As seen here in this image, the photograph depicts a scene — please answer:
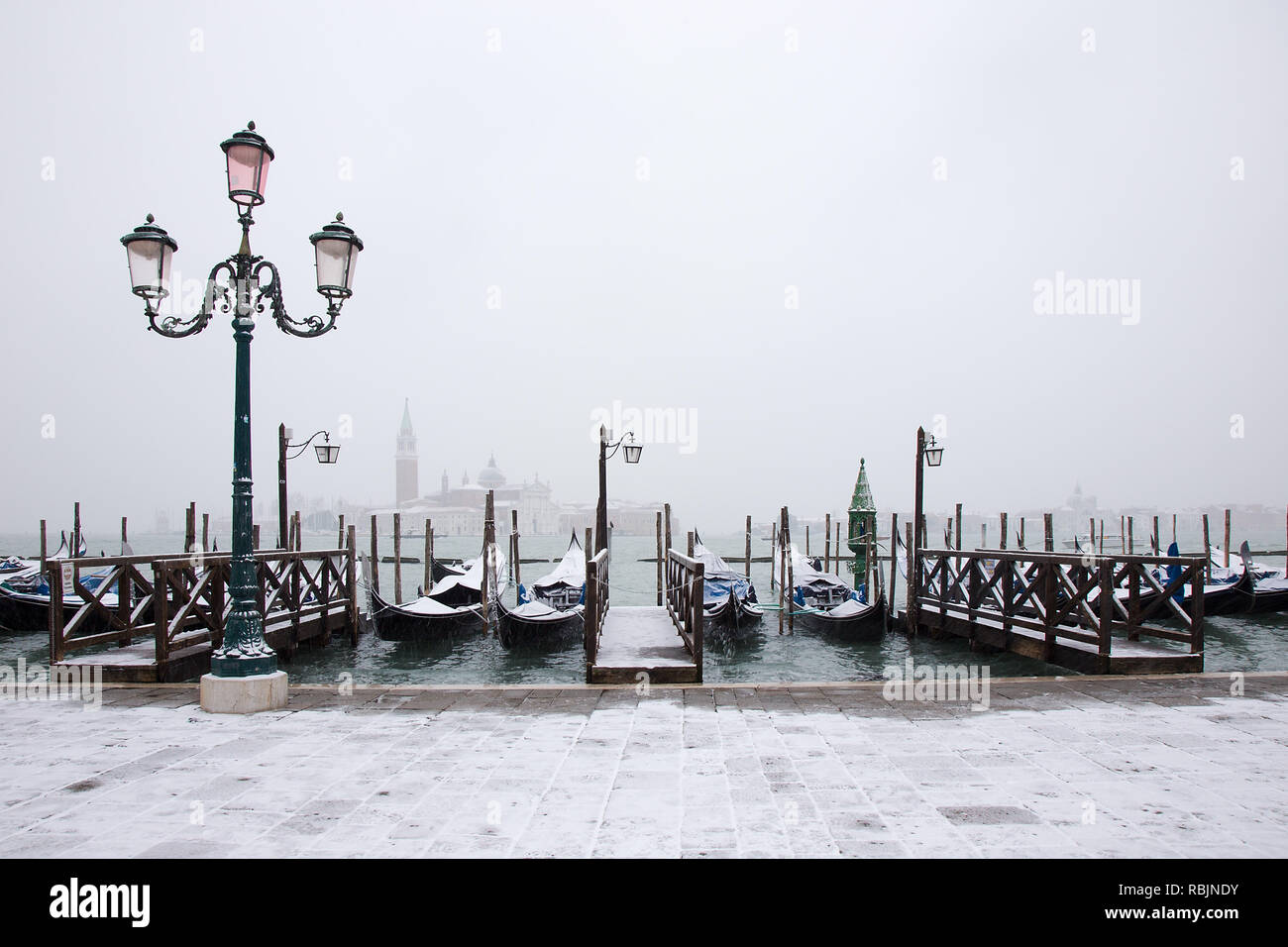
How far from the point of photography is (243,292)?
5.90 meters

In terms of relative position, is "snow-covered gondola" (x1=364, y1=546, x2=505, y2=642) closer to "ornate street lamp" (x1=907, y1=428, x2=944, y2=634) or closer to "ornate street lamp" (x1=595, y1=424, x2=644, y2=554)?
"ornate street lamp" (x1=595, y1=424, x2=644, y2=554)

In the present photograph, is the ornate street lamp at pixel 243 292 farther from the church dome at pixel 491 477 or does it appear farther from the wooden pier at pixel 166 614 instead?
the church dome at pixel 491 477

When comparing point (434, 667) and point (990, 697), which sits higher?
point (990, 697)

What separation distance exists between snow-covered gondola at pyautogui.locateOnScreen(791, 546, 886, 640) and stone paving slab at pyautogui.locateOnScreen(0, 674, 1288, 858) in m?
10.4

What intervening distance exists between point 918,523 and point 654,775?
1496cm

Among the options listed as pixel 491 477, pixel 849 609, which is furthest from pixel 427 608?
pixel 491 477

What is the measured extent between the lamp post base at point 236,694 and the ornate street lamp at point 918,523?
40.8ft

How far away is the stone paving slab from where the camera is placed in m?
3.26

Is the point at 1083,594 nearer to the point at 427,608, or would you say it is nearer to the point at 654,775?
the point at 654,775

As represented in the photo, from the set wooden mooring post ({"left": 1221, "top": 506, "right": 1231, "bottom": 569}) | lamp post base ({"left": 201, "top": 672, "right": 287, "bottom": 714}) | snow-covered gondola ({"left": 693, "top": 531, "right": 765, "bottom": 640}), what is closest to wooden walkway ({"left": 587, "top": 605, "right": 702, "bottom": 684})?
lamp post base ({"left": 201, "top": 672, "right": 287, "bottom": 714})
